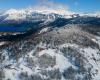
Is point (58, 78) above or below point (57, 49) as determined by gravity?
below

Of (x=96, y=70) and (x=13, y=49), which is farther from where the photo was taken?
(x=13, y=49)

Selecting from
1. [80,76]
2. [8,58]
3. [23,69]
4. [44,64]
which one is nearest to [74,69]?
[80,76]

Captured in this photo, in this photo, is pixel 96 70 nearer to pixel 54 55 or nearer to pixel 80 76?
pixel 80 76

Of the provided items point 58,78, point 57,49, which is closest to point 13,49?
point 57,49

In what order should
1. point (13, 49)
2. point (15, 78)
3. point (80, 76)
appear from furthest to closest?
point (13, 49) < point (80, 76) < point (15, 78)

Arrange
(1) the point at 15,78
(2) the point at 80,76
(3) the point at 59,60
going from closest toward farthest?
(1) the point at 15,78 → (2) the point at 80,76 → (3) the point at 59,60

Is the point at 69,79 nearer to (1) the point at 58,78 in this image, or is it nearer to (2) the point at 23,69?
(1) the point at 58,78

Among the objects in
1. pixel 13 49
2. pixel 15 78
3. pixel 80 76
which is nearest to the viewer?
pixel 15 78

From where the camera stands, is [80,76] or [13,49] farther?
[13,49]
